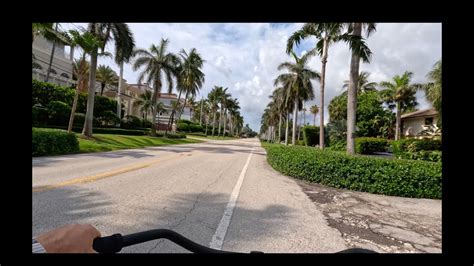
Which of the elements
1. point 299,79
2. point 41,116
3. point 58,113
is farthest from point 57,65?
point 299,79

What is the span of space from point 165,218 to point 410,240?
4.10 metres

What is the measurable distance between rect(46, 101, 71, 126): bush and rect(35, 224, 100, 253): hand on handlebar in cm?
3321

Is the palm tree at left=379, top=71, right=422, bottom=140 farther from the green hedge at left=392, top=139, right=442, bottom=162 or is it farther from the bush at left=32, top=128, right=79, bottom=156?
the bush at left=32, top=128, right=79, bottom=156

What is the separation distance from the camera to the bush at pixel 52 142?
37.8 feet

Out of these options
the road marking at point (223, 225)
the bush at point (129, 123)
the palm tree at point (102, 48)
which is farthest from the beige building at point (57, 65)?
the road marking at point (223, 225)

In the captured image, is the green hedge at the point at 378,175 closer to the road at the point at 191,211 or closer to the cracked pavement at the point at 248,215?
the cracked pavement at the point at 248,215

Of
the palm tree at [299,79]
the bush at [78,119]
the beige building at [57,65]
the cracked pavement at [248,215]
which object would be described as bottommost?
the cracked pavement at [248,215]

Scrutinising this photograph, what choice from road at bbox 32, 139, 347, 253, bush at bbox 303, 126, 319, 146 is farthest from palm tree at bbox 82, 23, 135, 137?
bush at bbox 303, 126, 319, 146

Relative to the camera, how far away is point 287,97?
97.2ft

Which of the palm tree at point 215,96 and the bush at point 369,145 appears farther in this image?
the palm tree at point 215,96

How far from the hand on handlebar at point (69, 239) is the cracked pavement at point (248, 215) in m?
2.01
